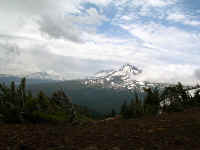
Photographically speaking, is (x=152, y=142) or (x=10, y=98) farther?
(x=10, y=98)

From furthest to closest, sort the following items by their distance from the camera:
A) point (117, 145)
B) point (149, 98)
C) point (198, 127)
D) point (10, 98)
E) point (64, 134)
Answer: point (149, 98), point (10, 98), point (198, 127), point (64, 134), point (117, 145)

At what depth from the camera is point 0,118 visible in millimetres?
14391

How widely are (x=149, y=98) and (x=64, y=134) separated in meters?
31.8

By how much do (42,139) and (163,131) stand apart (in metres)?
6.31

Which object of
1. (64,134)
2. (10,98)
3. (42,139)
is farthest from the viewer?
(10,98)

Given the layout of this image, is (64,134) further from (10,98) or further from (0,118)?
(10,98)

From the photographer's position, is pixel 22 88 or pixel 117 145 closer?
pixel 117 145

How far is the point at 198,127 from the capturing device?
10289 mm

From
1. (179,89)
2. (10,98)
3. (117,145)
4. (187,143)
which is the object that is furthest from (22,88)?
(179,89)

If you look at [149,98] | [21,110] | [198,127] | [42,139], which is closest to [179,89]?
[149,98]

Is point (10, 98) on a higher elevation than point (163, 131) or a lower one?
higher

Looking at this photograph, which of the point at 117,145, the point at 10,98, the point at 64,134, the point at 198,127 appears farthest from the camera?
the point at 10,98

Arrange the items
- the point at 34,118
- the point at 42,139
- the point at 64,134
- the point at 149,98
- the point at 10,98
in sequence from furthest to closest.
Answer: the point at 149,98 → the point at 10,98 → the point at 34,118 → the point at 64,134 → the point at 42,139

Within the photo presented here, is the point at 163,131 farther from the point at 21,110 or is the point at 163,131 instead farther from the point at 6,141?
the point at 21,110
